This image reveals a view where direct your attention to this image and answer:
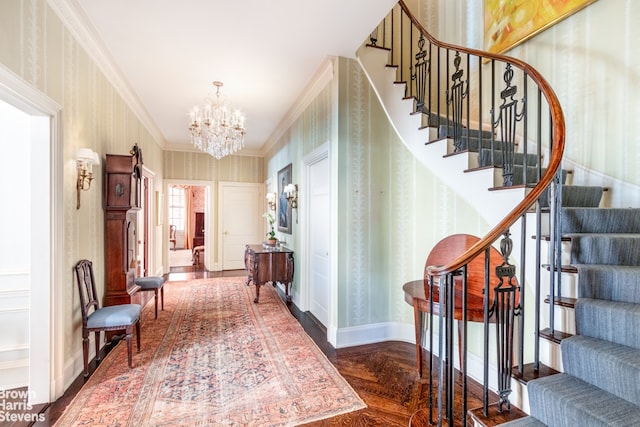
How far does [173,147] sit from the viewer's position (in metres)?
7.13

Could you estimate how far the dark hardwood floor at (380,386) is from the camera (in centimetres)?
201

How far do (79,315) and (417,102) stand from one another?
12.2ft

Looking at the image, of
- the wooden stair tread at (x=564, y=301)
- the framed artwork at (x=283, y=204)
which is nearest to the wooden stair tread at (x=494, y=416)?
the wooden stair tread at (x=564, y=301)

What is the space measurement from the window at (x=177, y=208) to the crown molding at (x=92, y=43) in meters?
7.98

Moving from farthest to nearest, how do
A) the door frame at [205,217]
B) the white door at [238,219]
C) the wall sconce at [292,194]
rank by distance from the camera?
1. the white door at [238,219]
2. the door frame at [205,217]
3. the wall sconce at [292,194]

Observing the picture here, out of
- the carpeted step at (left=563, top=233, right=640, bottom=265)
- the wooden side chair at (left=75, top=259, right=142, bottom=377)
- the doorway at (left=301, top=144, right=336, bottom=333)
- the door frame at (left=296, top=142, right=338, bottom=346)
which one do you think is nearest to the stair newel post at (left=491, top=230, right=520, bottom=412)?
the carpeted step at (left=563, top=233, right=640, bottom=265)

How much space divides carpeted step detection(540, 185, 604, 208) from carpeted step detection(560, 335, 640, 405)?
97 centimetres

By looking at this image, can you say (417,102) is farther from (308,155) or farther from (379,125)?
(308,155)

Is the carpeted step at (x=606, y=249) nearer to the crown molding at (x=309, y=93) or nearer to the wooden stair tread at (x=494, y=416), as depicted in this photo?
the wooden stair tread at (x=494, y=416)

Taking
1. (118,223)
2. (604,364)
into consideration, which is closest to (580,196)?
(604,364)

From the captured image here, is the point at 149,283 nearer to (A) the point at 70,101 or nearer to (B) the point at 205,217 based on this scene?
(A) the point at 70,101

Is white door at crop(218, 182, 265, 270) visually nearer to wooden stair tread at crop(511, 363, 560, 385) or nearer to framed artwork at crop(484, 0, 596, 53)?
framed artwork at crop(484, 0, 596, 53)

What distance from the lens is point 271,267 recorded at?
186 inches

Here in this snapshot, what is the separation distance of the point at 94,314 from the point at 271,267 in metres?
2.38
